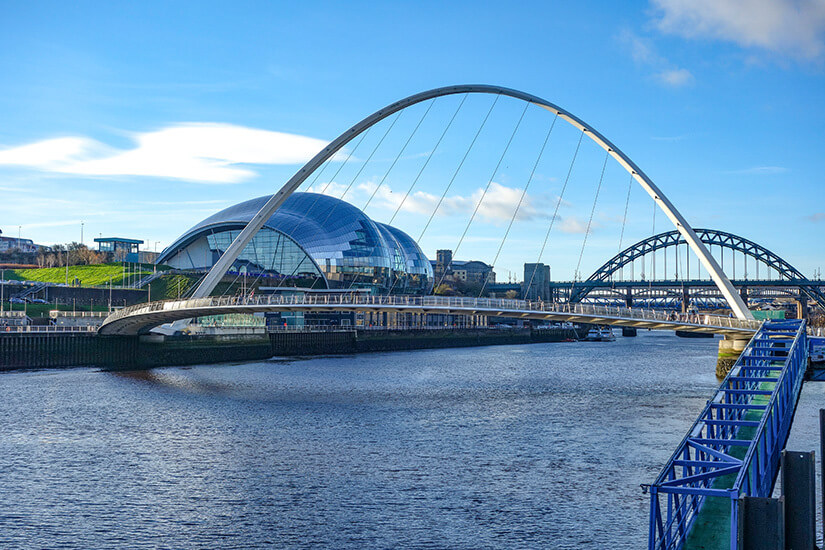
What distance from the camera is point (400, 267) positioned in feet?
401

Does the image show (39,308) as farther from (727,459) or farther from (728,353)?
(727,459)

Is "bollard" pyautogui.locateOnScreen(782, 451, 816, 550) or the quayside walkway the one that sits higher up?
the quayside walkway

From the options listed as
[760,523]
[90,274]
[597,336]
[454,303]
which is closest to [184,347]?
[454,303]

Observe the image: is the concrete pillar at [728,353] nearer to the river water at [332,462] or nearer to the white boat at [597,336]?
the river water at [332,462]

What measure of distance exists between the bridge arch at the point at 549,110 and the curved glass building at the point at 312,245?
4547cm

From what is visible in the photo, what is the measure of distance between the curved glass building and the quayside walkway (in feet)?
171

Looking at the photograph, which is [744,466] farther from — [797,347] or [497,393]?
[497,393]

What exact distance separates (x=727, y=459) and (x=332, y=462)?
14.7m

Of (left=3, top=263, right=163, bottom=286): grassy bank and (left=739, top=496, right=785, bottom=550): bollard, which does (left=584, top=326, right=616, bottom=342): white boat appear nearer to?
(left=3, top=263, right=163, bottom=286): grassy bank

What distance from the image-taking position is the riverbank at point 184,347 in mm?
57344

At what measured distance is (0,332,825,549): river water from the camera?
19.2 metres

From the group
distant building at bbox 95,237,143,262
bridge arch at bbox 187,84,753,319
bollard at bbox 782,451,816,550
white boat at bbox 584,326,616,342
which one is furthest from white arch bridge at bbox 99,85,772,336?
distant building at bbox 95,237,143,262

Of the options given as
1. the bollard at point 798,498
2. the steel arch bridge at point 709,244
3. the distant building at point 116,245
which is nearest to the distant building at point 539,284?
the steel arch bridge at point 709,244

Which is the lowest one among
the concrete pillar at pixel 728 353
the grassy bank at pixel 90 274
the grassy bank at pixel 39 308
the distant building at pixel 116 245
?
the concrete pillar at pixel 728 353
